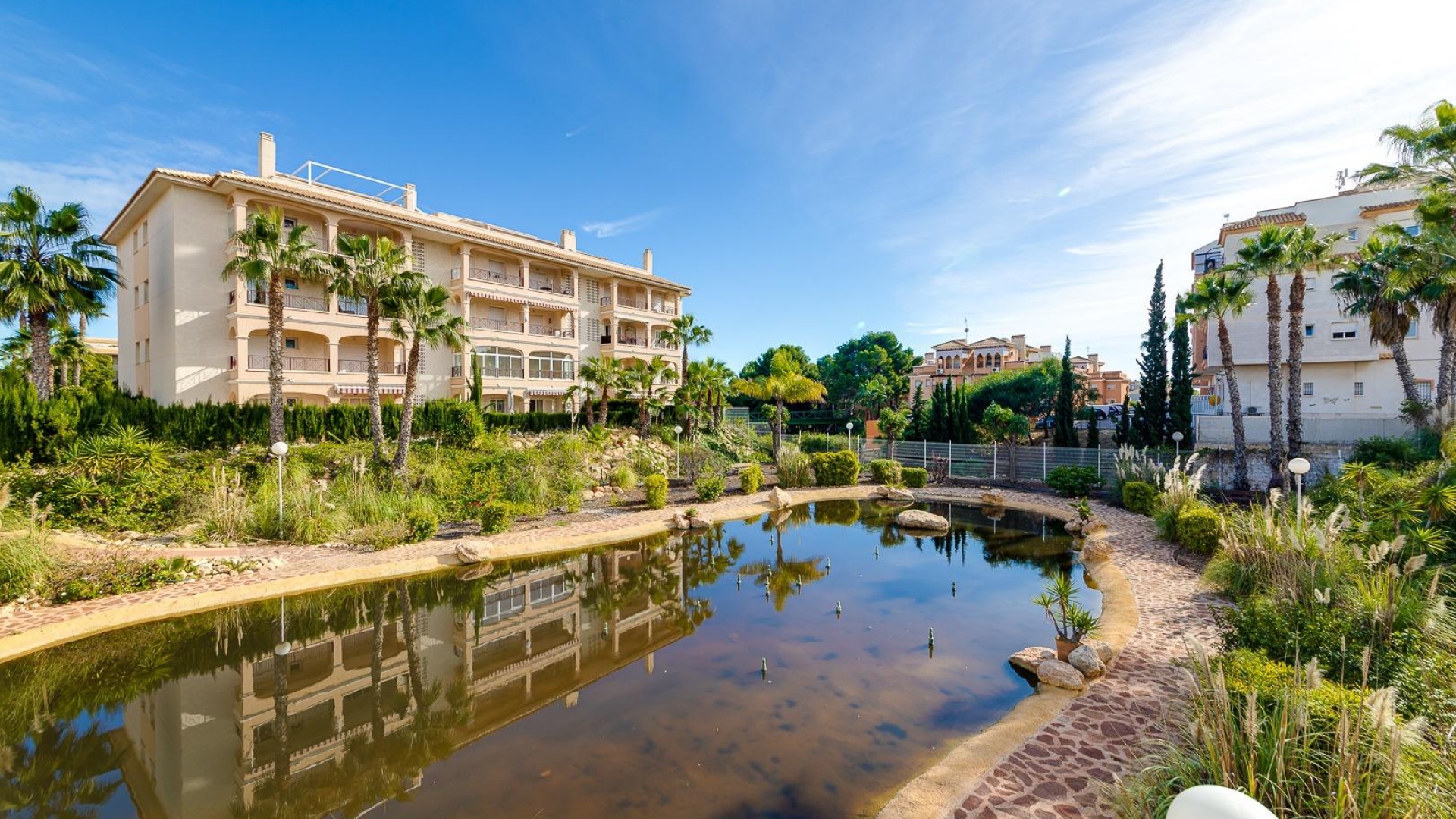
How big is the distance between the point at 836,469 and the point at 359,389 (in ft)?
62.7

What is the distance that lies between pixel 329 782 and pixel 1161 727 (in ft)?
27.0

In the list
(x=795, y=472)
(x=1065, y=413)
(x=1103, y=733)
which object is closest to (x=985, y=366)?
(x=1065, y=413)

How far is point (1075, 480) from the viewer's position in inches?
798

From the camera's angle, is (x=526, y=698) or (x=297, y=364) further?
(x=297, y=364)

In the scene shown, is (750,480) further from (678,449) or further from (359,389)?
(359,389)

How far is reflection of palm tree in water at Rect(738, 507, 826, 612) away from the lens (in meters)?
11.4

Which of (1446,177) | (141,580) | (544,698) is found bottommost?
(544,698)

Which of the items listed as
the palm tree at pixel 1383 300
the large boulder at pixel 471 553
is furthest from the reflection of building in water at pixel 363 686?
the palm tree at pixel 1383 300

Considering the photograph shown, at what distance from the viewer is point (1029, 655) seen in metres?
7.84

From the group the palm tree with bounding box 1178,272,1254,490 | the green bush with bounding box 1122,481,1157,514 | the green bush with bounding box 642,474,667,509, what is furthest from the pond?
the palm tree with bounding box 1178,272,1254,490

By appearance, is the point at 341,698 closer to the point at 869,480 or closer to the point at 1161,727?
the point at 1161,727

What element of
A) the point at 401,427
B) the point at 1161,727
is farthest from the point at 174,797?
the point at 401,427

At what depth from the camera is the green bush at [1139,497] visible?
16.8 metres

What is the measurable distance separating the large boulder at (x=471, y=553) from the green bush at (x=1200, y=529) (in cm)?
1517
